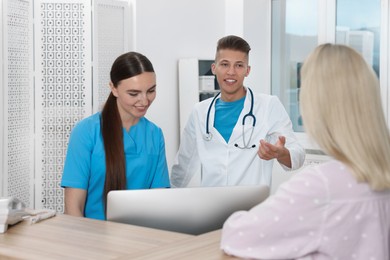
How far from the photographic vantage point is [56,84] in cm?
416

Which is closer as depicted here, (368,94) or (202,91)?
(368,94)

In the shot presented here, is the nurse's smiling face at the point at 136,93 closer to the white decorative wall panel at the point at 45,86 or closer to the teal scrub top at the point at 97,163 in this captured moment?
the teal scrub top at the point at 97,163

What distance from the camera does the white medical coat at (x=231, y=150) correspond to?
2.74 metres

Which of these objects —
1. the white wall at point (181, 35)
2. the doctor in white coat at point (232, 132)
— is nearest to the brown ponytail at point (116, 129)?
the doctor in white coat at point (232, 132)

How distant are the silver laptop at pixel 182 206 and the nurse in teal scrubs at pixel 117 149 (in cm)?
42

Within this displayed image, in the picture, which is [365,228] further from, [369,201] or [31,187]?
[31,187]

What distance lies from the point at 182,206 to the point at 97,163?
611 mm

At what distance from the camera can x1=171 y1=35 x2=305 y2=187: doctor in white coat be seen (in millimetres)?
2740

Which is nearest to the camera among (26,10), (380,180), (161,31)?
(380,180)

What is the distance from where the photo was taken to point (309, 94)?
133 cm

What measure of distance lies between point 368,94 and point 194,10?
4.15 meters

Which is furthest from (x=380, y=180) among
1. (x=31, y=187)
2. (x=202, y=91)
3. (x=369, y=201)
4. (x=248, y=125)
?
(x=202, y=91)

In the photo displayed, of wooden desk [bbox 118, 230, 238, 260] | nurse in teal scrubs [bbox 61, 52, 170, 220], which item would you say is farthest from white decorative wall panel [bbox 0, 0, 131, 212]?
wooden desk [bbox 118, 230, 238, 260]

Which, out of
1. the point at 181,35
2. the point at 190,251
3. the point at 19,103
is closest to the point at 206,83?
the point at 181,35
